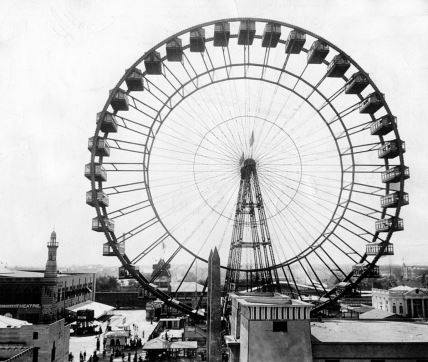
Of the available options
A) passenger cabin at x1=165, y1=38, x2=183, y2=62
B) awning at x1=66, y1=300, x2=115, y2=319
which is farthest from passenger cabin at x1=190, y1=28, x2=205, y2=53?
awning at x1=66, y1=300, x2=115, y2=319

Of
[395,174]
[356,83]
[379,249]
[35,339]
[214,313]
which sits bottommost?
[35,339]

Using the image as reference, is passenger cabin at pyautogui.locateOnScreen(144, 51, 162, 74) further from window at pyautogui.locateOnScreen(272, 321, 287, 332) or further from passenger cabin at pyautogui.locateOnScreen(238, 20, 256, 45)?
window at pyautogui.locateOnScreen(272, 321, 287, 332)

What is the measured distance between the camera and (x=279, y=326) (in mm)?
21688

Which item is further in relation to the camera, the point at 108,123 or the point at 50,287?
the point at 50,287

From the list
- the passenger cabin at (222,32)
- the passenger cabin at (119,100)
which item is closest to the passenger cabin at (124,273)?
the passenger cabin at (119,100)

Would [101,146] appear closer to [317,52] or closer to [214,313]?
[214,313]

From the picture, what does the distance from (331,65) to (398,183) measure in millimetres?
9077

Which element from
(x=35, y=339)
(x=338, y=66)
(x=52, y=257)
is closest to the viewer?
(x=338, y=66)

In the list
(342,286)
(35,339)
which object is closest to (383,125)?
(342,286)

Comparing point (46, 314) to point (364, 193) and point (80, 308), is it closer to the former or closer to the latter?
point (80, 308)

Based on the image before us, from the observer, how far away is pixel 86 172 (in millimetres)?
27531

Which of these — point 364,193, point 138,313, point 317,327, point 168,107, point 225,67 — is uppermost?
point 225,67

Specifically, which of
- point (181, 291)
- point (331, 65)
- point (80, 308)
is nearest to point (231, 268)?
point (331, 65)

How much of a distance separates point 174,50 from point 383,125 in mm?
14370
